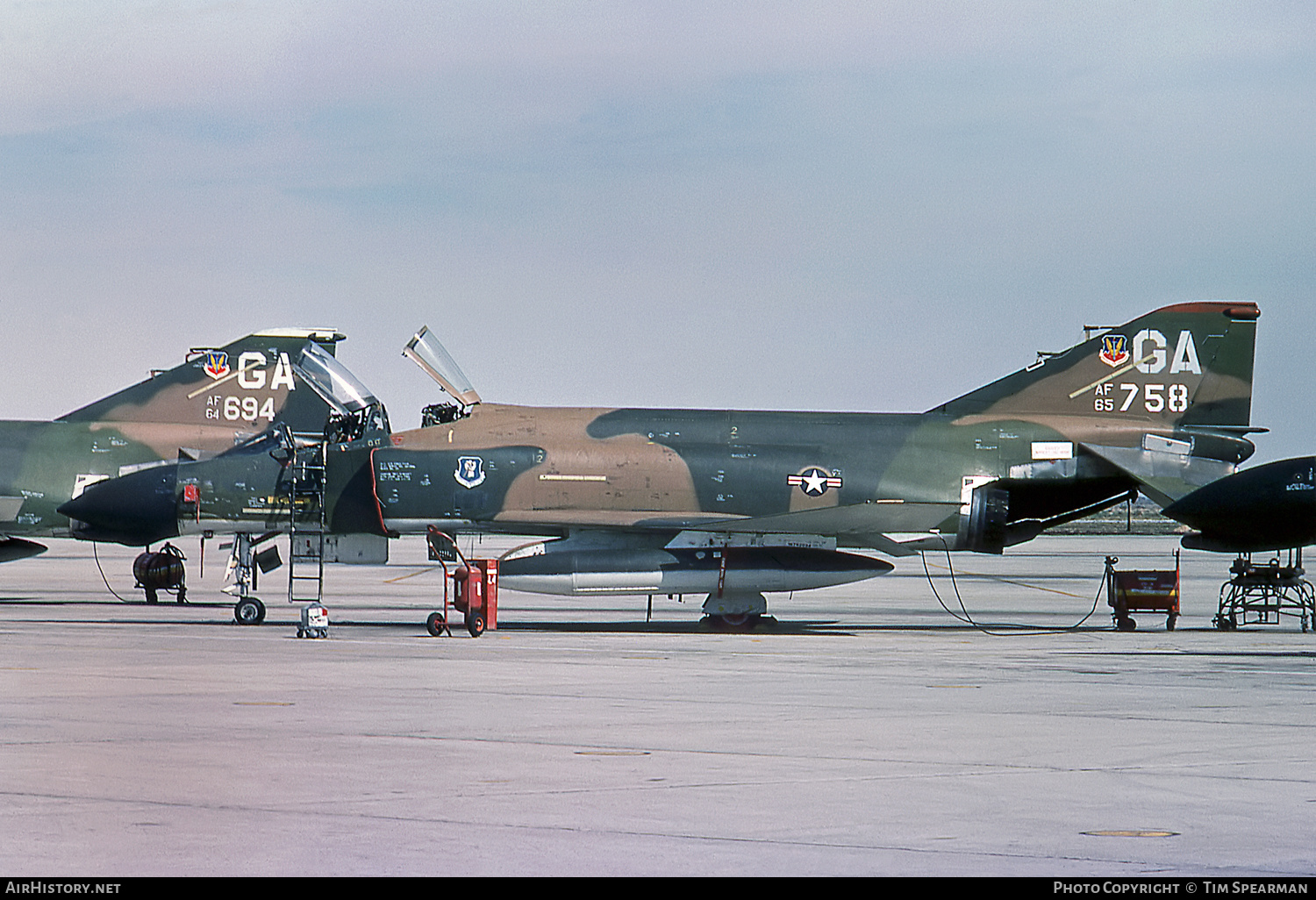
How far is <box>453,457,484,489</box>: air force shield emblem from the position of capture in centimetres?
2414

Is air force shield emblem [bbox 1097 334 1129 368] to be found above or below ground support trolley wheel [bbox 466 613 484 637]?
above

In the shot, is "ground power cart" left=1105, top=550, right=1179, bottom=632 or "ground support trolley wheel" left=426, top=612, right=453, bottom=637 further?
"ground power cart" left=1105, top=550, right=1179, bottom=632

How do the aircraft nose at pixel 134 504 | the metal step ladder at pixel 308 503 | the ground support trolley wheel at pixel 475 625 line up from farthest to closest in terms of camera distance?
the aircraft nose at pixel 134 504
the metal step ladder at pixel 308 503
the ground support trolley wheel at pixel 475 625

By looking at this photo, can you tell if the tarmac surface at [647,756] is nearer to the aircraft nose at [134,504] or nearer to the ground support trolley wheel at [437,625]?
the ground support trolley wheel at [437,625]

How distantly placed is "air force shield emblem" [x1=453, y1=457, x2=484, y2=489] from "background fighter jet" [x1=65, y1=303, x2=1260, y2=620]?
0.02 meters

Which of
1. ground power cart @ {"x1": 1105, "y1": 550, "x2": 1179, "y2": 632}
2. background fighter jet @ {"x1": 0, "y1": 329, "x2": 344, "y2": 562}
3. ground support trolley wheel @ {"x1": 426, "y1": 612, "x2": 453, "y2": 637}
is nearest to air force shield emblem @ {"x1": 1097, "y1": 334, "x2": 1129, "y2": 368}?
ground power cart @ {"x1": 1105, "y1": 550, "x2": 1179, "y2": 632}

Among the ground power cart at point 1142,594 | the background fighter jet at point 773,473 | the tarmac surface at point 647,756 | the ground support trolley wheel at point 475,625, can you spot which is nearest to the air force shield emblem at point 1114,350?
the background fighter jet at point 773,473

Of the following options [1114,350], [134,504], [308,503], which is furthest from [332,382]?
[1114,350]

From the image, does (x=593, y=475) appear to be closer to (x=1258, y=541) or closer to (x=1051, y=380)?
(x=1051, y=380)

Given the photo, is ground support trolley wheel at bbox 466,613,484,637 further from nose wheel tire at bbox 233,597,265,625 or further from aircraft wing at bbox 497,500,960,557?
nose wheel tire at bbox 233,597,265,625

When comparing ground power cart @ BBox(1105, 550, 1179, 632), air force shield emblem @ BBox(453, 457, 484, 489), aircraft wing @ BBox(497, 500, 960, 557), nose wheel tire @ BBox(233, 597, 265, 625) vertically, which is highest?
air force shield emblem @ BBox(453, 457, 484, 489)

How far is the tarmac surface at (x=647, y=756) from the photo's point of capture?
6797 millimetres

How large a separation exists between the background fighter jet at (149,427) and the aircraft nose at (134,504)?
1.68 metres

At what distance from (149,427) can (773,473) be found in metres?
13.0
